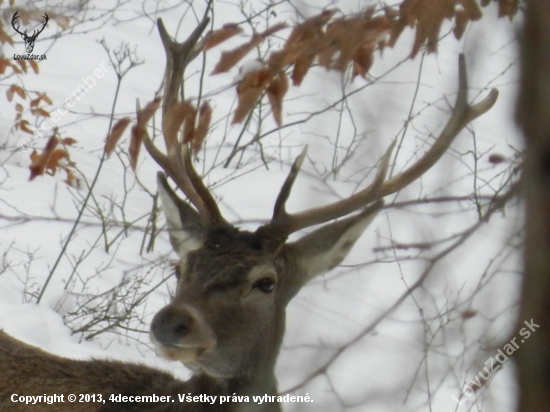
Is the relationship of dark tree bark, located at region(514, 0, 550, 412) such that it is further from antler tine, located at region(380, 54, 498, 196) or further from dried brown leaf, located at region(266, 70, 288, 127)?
dried brown leaf, located at region(266, 70, 288, 127)

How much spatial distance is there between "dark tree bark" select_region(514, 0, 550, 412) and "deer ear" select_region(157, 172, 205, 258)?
9.88ft

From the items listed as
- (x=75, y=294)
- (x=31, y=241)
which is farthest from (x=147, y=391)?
(x=31, y=241)

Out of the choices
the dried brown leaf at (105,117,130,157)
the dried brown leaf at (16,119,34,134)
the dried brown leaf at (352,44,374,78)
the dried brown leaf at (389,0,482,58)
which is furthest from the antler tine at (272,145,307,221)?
the dried brown leaf at (16,119,34,134)

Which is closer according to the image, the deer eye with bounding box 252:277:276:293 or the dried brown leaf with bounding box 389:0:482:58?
the dried brown leaf with bounding box 389:0:482:58

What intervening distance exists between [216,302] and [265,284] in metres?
0.30

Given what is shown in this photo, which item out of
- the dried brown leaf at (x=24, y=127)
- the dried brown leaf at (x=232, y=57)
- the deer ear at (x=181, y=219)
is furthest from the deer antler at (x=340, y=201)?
the dried brown leaf at (x=24, y=127)

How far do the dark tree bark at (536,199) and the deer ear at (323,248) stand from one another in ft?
9.33

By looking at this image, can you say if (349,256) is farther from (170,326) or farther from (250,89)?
(250,89)

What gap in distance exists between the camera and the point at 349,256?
442 centimetres

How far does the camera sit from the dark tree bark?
1108mm

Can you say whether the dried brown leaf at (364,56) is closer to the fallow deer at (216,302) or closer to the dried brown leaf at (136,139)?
the fallow deer at (216,302)

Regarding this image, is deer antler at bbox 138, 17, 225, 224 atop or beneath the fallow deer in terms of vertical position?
atop

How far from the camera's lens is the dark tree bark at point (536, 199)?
111 cm

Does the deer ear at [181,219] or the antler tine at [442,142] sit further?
the deer ear at [181,219]
